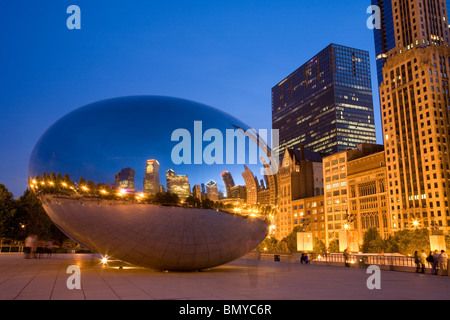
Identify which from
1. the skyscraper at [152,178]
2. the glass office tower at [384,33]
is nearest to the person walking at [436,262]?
the skyscraper at [152,178]

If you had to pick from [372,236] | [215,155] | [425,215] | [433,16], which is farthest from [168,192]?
[433,16]

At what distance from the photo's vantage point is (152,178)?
32.5ft

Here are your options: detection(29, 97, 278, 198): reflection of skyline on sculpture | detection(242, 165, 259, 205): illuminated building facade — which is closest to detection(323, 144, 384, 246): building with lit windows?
detection(242, 165, 259, 205): illuminated building facade

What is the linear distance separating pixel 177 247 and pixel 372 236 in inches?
3700

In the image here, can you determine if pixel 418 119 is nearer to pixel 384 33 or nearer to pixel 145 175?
pixel 384 33

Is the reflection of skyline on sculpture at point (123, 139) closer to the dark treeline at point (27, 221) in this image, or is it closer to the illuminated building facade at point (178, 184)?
the illuminated building facade at point (178, 184)

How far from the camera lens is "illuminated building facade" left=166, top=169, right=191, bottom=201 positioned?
993 cm

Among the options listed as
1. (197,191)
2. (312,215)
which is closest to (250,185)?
(197,191)

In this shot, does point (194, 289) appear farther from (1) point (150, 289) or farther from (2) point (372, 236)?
(2) point (372, 236)

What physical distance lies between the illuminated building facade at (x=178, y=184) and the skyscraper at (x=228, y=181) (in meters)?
1.00

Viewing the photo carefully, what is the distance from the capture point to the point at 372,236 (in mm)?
95625

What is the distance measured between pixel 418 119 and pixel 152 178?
112815 millimetres

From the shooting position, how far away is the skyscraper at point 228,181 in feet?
34.1

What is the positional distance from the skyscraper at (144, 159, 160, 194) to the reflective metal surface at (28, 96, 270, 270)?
3 centimetres
